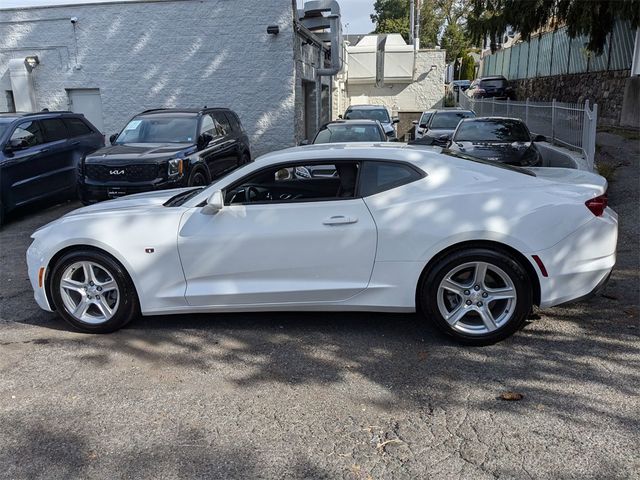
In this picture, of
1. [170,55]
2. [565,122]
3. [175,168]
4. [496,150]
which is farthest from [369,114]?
[175,168]

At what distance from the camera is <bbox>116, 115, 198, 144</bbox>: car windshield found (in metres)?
9.59

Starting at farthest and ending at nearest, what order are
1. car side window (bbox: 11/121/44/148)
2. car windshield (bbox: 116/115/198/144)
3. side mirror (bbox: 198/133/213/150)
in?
car windshield (bbox: 116/115/198/144) → side mirror (bbox: 198/133/213/150) → car side window (bbox: 11/121/44/148)

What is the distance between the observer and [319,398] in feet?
11.7

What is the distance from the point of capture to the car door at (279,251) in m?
4.22

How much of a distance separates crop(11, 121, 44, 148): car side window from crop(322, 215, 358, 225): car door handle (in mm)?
6893

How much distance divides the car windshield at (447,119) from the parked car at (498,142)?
14.3ft

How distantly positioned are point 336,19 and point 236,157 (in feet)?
30.5

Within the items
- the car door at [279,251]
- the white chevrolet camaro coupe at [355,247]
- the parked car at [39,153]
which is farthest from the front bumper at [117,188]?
the car door at [279,251]

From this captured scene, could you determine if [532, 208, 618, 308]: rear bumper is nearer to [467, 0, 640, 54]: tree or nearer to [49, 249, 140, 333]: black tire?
[49, 249, 140, 333]: black tire

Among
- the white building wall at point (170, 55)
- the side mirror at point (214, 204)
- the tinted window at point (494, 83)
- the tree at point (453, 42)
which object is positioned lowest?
the side mirror at point (214, 204)

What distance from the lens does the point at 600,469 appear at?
2.79 m

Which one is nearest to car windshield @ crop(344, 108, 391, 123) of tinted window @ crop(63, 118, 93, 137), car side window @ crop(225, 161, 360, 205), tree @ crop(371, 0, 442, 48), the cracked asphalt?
tinted window @ crop(63, 118, 93, 137)

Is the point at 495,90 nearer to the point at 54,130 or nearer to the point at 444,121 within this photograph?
the point at 444,121

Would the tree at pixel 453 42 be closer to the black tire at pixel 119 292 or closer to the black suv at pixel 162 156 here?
the black suv at pixel 162 156
